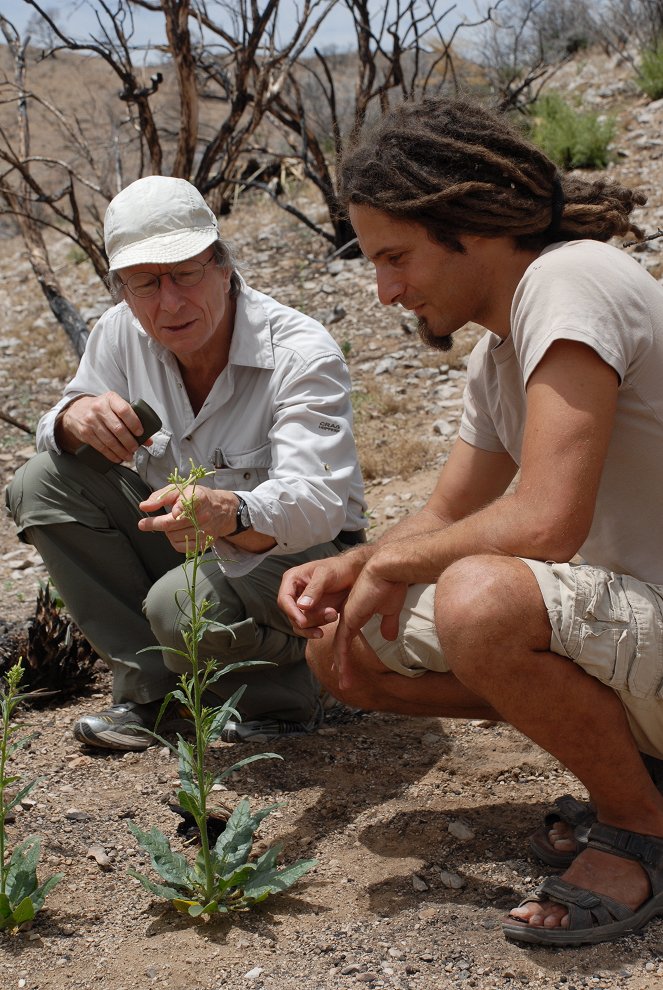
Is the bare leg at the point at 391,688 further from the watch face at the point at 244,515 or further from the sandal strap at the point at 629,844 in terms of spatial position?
the sandal strap at the point at 629,844

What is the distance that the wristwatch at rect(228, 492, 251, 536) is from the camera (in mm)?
2504

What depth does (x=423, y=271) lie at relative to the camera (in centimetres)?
223

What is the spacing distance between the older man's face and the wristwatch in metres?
0.54

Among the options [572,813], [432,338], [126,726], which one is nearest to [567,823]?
[572,813]

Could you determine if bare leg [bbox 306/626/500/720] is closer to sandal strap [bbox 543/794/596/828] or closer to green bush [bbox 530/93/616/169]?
sandal strap [bbox 543/794/596/828]

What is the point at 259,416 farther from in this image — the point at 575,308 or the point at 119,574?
the point at 575,308

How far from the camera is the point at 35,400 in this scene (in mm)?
6738

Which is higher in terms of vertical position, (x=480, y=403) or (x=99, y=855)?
(x=480, y=403)

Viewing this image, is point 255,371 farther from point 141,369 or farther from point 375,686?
point 375,686

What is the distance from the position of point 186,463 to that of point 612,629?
140 cm

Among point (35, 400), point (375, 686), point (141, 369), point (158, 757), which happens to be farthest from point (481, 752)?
point (35, 400)

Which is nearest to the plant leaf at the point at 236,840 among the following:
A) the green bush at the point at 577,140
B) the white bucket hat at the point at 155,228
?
the white bucket hat at the point at 155,228

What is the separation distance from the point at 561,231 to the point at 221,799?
160 cm

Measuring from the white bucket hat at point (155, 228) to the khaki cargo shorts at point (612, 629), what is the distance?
1.32 metres
